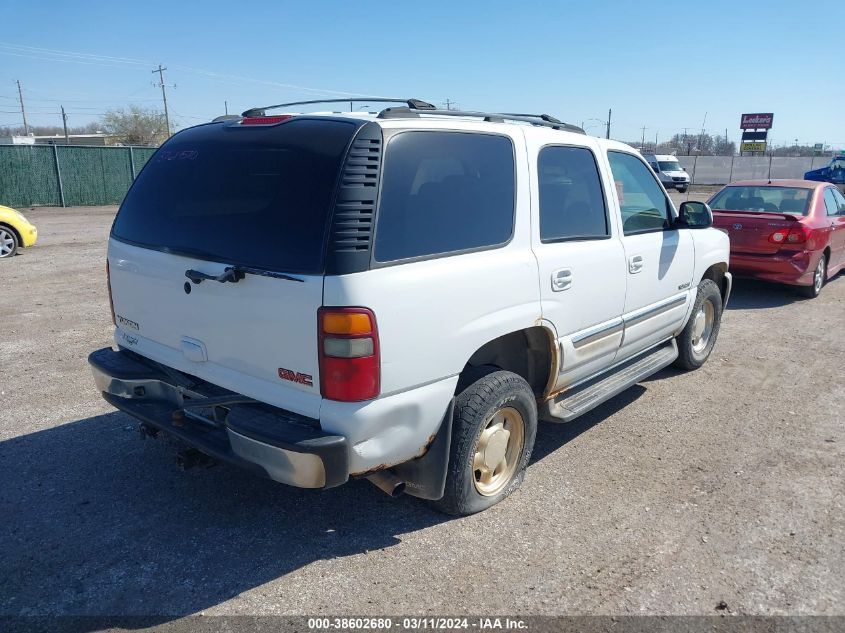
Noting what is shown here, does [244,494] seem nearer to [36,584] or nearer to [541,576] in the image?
[36,584]

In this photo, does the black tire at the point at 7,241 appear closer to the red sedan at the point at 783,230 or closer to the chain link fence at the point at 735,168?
the red sedan at the point at 783,230

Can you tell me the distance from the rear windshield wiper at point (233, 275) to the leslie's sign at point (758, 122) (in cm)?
5955

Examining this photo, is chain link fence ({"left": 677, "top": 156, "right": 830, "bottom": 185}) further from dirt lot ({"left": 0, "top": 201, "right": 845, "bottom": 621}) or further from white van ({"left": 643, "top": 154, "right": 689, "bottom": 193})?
dirt lot ({"left": 0, "top": 201, "right": 845, "bottom": 621})

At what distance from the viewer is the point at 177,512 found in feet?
11.7

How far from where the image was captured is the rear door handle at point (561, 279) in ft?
12.1

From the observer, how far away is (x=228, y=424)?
Answer: 2.93 m

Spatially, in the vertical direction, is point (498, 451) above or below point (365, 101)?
below

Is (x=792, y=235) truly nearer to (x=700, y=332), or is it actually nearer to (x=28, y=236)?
(x=700, y=332)

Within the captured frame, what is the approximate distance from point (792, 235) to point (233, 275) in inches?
316

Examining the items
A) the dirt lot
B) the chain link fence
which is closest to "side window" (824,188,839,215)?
the dirt lot

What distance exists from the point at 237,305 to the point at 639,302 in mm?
2895

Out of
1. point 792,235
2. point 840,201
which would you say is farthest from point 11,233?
point 840,201

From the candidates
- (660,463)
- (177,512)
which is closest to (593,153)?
(660,463)

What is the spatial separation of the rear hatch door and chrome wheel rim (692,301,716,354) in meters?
4.25
